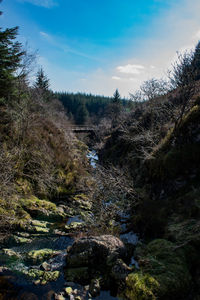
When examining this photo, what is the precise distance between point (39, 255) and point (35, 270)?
3.33 ft

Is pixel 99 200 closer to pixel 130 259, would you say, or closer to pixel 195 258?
pixel 130 259

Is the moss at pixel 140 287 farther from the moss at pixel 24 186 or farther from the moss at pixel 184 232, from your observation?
the moss at pixel 24 186

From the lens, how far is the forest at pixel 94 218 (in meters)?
6.79

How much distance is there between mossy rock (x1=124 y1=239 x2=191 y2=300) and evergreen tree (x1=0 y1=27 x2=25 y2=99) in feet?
58.7

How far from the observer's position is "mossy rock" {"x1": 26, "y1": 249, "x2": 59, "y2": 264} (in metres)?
8.57

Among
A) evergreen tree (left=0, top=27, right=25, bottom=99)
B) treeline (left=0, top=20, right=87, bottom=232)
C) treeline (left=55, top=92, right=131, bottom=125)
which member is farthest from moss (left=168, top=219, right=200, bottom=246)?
treeline (left=55, top=92, right=131, bottom=125)

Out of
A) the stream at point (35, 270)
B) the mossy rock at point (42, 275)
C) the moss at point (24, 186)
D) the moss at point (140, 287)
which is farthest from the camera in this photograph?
the moss at point (24, 186)

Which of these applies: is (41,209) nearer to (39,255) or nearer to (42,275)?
(39,255)

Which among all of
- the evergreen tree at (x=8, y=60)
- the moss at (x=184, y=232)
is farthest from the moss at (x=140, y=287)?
the evergreen tree at (x=8, y=60)

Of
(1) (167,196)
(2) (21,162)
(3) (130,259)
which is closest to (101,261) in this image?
(3) (130,259)

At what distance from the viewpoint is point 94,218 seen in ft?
41.0

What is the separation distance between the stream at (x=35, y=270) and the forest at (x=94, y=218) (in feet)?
0.13

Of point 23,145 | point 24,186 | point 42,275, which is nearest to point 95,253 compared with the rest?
point 42,275

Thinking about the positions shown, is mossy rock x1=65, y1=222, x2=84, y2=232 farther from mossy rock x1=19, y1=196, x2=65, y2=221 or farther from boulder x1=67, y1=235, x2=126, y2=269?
boulder x1=67, y1=235, x2=126, y2=269
